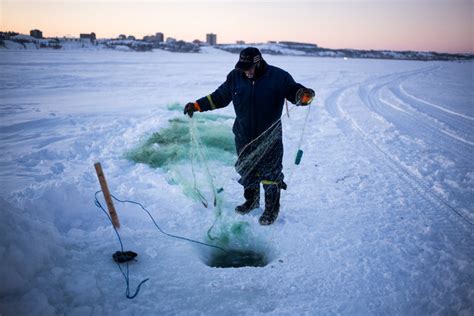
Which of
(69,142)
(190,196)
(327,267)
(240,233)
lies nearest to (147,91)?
(69,142)

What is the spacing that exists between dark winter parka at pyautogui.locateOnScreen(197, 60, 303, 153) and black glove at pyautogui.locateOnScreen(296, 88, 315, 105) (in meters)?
0.13

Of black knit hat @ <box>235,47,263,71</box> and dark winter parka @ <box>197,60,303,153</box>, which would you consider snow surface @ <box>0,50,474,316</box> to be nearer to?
dark winter parka @ <box>197,60,303,153</box>

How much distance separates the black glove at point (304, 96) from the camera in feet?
10.1

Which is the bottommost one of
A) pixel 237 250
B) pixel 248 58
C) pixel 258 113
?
pixel 237 250

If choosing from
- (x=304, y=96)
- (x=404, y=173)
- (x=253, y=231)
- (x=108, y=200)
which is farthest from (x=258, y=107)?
(x=404, y=173)

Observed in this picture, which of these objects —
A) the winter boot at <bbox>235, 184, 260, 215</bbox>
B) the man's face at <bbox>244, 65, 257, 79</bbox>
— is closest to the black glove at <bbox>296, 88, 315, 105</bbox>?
the man's face at <bbox>244, 65, 257, 79</bbox>

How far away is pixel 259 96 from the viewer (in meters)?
3.29

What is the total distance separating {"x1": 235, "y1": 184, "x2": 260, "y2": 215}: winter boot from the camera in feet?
12.7

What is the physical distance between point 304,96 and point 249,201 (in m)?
1.60

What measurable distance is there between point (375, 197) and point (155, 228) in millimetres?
3140

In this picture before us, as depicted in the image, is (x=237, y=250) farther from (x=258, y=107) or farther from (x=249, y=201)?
(x=258, y=107)

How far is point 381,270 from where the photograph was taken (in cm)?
283

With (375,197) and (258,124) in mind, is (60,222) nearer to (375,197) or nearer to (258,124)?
(258,124)

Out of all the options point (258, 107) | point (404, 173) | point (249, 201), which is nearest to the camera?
point (258, 107)
